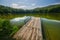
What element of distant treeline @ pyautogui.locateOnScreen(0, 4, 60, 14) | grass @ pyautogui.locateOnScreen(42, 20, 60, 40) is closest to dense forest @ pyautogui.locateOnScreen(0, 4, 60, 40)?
distant treeline @ pyautogui.locateOnScreen(0, 4, 60, 14)

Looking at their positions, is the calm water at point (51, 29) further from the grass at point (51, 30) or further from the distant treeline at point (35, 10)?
the distant treeline at point (35, 10)

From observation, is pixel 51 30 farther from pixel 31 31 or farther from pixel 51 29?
pixel 31 31

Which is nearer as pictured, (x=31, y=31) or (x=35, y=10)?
(x=31, y=31)

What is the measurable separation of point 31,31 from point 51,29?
0.33 metres

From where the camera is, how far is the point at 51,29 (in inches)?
70.4

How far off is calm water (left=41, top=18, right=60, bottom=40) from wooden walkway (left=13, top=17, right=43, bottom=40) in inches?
3.9

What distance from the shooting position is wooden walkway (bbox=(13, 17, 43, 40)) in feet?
5.64

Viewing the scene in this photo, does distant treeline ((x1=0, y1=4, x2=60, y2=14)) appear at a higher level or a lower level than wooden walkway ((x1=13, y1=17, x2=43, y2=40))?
higher

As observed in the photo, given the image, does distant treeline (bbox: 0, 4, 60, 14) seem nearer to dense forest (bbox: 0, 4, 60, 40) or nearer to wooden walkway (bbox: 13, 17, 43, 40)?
dense forest (bbox: 0, 4, 60, 40)

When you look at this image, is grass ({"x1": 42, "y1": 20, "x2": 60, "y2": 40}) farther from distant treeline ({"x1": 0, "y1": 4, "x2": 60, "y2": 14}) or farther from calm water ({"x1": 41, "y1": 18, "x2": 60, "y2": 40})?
distant treeline ({"x1": 0, "y1": 4, "x2": 60, "y2": 14})

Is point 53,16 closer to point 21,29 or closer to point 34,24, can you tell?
point 34,24

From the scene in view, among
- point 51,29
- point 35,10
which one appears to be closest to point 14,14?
point 35,10

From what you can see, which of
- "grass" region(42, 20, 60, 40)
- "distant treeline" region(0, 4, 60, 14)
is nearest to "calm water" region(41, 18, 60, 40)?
"grass" region(42, 20, 60, 40)

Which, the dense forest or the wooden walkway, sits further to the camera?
the dense forest
